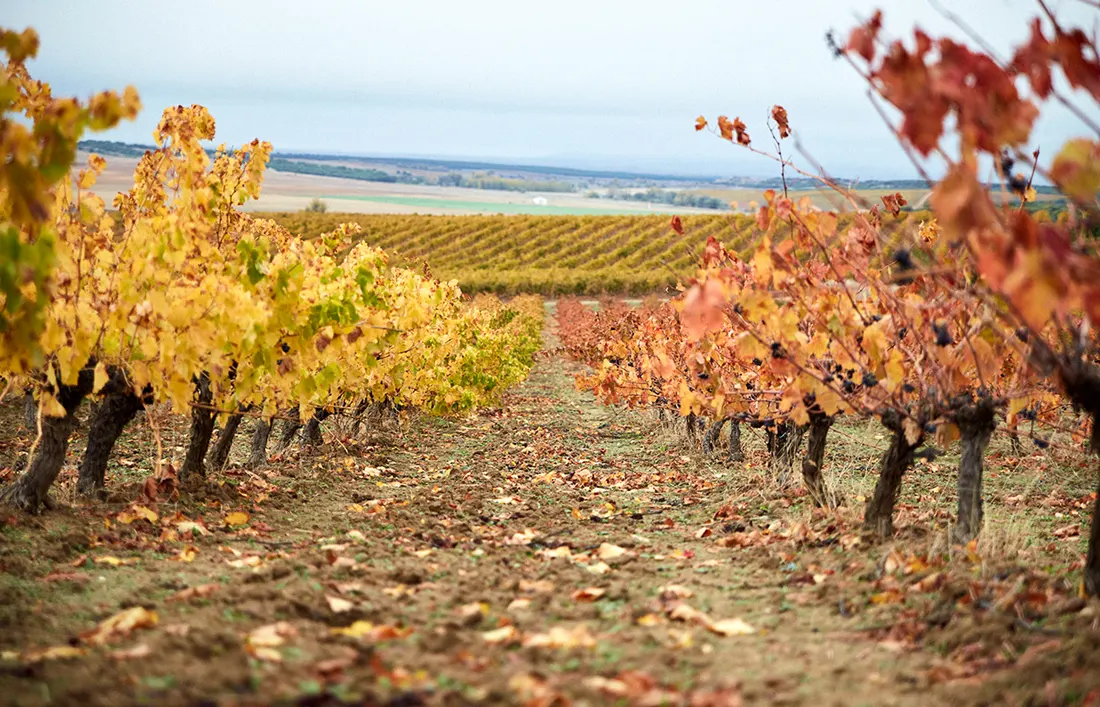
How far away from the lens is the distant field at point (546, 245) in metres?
53.2

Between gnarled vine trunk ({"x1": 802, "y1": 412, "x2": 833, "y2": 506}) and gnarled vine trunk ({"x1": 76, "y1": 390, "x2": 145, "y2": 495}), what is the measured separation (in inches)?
170

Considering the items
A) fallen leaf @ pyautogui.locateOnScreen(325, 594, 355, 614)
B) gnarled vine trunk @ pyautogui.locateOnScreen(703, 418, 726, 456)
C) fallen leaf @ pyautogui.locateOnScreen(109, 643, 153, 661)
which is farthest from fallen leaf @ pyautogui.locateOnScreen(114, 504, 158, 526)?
gnarled vine trunk @ pyautogui.locateOnScreen(703, 418, 726, 456)

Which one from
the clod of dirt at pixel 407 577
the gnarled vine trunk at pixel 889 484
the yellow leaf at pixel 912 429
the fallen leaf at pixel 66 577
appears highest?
the yellow leaf at pixel 912 429

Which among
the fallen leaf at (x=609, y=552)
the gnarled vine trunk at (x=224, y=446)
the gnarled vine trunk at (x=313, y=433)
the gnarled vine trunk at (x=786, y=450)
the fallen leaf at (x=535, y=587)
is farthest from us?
the gnarled vine trunk at (x=313, y=433)

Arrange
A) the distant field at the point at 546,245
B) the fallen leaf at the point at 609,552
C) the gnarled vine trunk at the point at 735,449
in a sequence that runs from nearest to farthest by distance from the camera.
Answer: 1. the fallen leaf at the point at 609,552
2. the gnarled vine trunk at the point at 735,449
3. the distant field at the point at 546,245

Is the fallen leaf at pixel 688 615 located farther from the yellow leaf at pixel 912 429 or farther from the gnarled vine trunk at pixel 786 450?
the gnarled vine trunk at pixel 786 450

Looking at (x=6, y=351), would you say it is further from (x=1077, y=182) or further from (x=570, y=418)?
(x=570, y=418)

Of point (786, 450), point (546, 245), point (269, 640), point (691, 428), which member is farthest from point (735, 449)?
point (546, 245)

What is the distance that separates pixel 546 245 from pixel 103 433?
61.9 meters

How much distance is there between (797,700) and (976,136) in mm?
1680

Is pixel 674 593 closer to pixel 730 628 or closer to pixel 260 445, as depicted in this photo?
pixel 730 628

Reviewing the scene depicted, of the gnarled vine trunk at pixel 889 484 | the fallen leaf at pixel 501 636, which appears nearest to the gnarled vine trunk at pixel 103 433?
the fallen leaf at pixel 501 636

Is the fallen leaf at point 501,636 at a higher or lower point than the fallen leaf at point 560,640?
lower

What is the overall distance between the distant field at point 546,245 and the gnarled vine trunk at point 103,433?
45007mm
